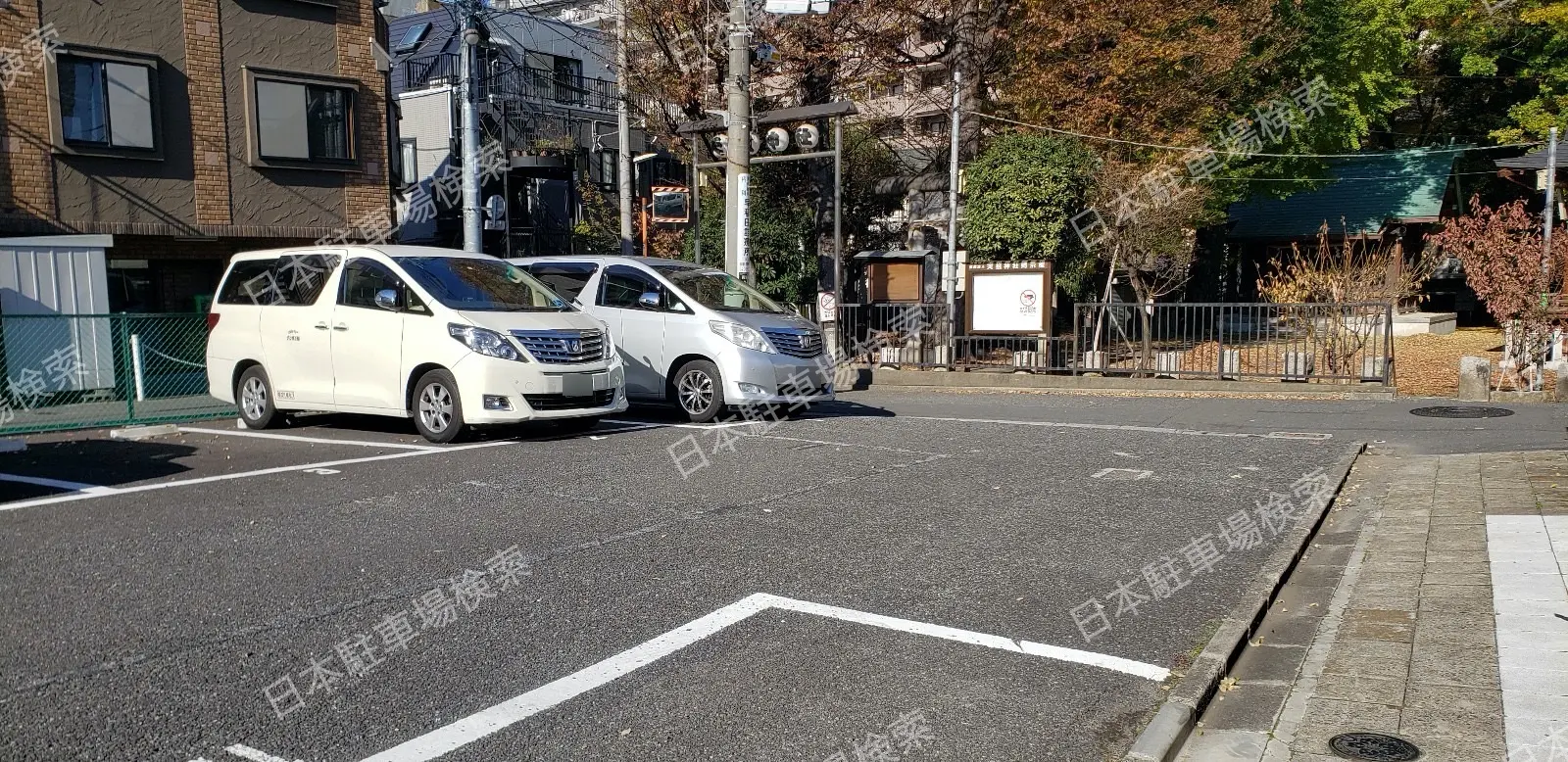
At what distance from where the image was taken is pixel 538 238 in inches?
1214

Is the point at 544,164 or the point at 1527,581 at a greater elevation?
the point at 544,164

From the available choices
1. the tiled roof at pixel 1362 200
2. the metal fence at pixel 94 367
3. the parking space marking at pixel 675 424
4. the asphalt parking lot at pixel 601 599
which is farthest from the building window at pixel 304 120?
the tiled roof at pixel 1362 200

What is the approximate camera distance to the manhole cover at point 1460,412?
1213 centimetres

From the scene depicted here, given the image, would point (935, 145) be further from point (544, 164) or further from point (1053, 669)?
point (1053, 669)

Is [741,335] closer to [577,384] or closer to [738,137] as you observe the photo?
[577,384]

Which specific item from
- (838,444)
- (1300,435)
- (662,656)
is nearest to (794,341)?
(838,444)

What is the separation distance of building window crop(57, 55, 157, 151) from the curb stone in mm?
17071

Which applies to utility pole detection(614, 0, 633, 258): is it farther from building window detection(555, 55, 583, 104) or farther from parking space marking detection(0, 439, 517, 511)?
parking space marking detection(0, 439, 517, 511)

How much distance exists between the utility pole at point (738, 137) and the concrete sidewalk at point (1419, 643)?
10093 millimetres

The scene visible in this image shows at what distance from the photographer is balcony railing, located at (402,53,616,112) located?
30875 mm

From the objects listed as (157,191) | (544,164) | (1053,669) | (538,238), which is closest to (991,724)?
(1053,669)

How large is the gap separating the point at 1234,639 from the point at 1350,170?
32782mm

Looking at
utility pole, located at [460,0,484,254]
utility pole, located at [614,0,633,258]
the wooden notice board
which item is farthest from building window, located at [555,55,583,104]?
utility pole, located at [460,0,484,254]

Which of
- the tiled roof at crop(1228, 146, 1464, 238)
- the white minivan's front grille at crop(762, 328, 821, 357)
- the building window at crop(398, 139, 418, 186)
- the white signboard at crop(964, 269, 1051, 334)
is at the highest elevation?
the building window at crop(398, 139, 418, 186)
